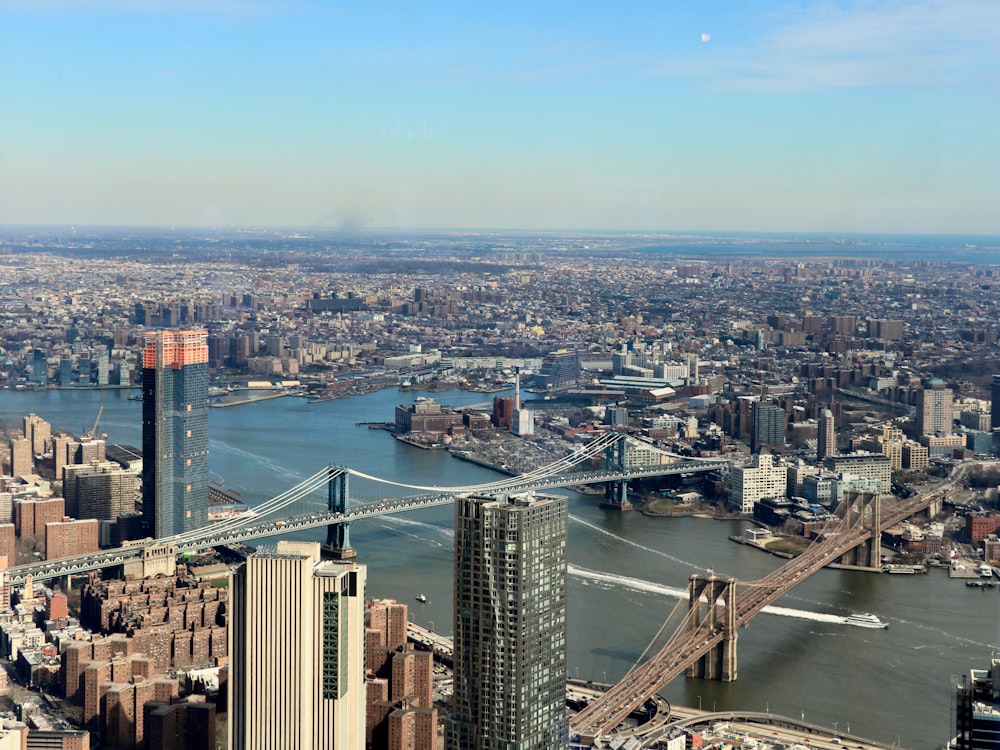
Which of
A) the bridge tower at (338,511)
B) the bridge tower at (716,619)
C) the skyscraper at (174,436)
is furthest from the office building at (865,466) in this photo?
the skyscraper at (174,436)

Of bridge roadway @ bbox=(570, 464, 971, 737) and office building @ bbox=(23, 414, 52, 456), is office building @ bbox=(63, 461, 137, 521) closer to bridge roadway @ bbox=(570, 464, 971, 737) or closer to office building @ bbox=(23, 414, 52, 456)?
office building @ bbox=(23, 414, 52, 456)

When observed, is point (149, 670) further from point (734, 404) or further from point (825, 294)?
point (825, 294)

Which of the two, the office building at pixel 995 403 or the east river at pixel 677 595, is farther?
the office building at pixel 995 403

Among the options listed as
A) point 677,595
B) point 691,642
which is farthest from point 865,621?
point 691,642

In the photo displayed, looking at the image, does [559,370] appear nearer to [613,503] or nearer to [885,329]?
[885,329]

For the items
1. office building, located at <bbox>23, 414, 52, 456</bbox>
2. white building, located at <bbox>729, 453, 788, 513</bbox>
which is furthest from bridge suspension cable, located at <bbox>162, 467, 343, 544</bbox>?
white building, located at <bbox>729, 453, 788, 513</bbox>

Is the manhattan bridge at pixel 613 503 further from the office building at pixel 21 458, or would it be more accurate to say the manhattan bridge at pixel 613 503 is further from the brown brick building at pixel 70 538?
the office building at pixel 21 458
